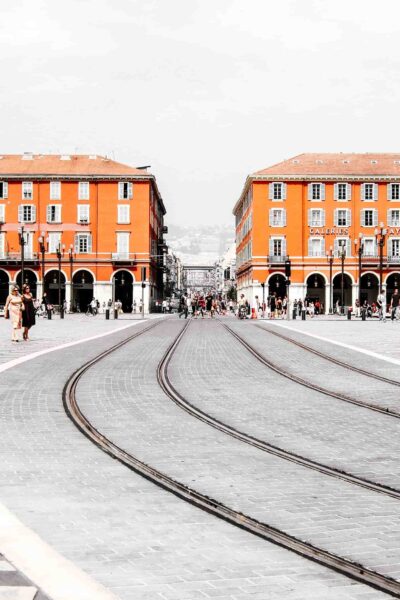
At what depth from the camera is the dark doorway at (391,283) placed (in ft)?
267

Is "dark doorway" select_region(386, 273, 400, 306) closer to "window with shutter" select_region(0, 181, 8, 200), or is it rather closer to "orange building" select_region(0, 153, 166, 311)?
"orange building" select_region(0, 153, 166, 311)

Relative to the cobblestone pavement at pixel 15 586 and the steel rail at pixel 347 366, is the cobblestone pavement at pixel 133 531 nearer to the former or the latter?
the cobblestone pavement at pixel 15 586

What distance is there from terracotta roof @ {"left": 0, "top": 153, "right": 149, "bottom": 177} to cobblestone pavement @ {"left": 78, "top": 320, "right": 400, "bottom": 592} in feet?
228

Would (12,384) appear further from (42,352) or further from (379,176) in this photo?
(379,176)

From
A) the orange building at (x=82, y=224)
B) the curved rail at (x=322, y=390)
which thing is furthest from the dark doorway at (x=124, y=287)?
the curved rail at (x=322, y=390)

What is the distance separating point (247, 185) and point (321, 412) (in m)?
79.8

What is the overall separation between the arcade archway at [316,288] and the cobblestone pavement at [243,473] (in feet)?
228

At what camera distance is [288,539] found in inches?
188

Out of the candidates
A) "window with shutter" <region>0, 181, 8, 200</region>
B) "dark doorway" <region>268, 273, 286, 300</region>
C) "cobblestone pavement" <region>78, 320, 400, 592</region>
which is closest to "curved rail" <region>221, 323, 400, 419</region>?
"cobblestone pavement" <region>78, 320, 400, 592</region>

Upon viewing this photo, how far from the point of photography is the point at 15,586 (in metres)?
3.99

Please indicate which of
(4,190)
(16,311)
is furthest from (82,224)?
(16,311)

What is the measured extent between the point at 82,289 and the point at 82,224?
20.2 ft

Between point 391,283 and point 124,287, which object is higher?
point 391,283

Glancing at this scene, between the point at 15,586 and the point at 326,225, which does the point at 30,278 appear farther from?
the point at 15,586
